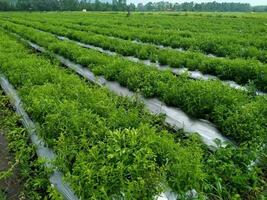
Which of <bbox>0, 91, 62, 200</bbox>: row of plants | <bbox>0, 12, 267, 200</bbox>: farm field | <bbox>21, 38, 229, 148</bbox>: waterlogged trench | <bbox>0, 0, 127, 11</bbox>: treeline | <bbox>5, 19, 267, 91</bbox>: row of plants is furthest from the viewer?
<bbox>0, 0, 127, 11</bbox>: treeline

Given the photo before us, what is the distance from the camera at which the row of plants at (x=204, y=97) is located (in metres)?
5.84

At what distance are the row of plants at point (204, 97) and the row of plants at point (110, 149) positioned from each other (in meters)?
0.69

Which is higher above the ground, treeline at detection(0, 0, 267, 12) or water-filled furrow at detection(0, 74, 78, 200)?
water-filled furrow at detection(0, 74, 78, 200)

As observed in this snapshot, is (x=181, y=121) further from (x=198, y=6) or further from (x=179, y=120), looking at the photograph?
(x=198, y=6)

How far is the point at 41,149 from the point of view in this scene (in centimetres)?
577

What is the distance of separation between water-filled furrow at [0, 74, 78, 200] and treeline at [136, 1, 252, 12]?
384 ft

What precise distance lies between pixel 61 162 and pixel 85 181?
29.7 inches

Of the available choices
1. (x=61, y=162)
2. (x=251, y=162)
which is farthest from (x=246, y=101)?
(x=61, y=162)

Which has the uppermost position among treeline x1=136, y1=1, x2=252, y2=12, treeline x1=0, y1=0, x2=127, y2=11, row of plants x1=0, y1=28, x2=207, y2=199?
row of plants x1=0, y1=28, x2=207, y2=199

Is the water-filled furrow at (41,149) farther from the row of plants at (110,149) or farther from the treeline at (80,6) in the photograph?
the treeline at (80,6)

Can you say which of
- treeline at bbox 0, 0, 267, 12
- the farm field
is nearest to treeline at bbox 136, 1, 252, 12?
treeline at bbox 0, 0, 267, 12

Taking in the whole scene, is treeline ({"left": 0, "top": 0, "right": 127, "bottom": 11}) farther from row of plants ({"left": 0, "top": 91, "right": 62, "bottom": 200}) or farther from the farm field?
row of plants ({"left": 0, "top": 91, "right": 62, "bottom": 200})

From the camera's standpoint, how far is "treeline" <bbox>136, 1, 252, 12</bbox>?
127188mm

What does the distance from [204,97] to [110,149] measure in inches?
115
